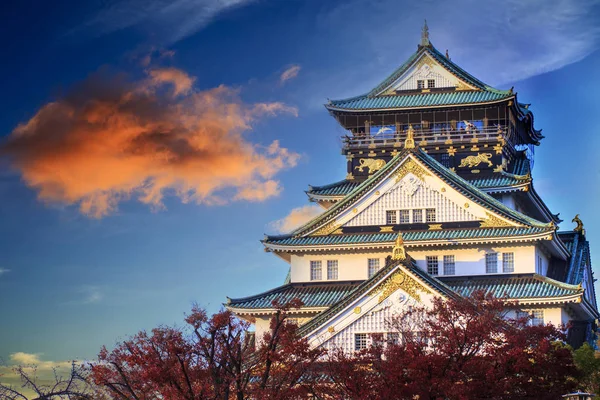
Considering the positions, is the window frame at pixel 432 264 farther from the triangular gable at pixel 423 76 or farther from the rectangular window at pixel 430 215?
the triangular gable at pixel 423 76

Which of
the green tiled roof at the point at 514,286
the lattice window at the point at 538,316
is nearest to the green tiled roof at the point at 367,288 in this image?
the green tiled roof at the point at 514,286

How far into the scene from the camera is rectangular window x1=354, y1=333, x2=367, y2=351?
53.2 m

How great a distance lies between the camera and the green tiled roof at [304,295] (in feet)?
197

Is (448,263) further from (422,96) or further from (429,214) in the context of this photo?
(422,96)

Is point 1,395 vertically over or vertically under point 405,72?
under

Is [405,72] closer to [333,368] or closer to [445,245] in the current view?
[445,245]

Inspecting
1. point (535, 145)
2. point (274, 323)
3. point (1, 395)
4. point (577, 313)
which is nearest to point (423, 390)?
point (274, 323)

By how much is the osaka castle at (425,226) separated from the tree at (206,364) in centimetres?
954

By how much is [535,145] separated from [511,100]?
13017 mm

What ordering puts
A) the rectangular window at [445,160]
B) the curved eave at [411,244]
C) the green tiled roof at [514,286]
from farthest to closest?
the rectangular window at [445,160] < the curved eave at [411,244] < the green tiled roof at [514,286]

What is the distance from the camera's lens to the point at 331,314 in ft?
176

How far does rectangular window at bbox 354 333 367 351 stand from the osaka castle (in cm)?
6

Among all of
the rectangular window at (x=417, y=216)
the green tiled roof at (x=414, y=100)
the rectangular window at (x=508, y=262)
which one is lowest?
the rectangular window at (x=508, y=262)

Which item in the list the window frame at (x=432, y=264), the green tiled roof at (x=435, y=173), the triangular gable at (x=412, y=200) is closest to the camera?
the green tiled roof at (x=435, y=173)
